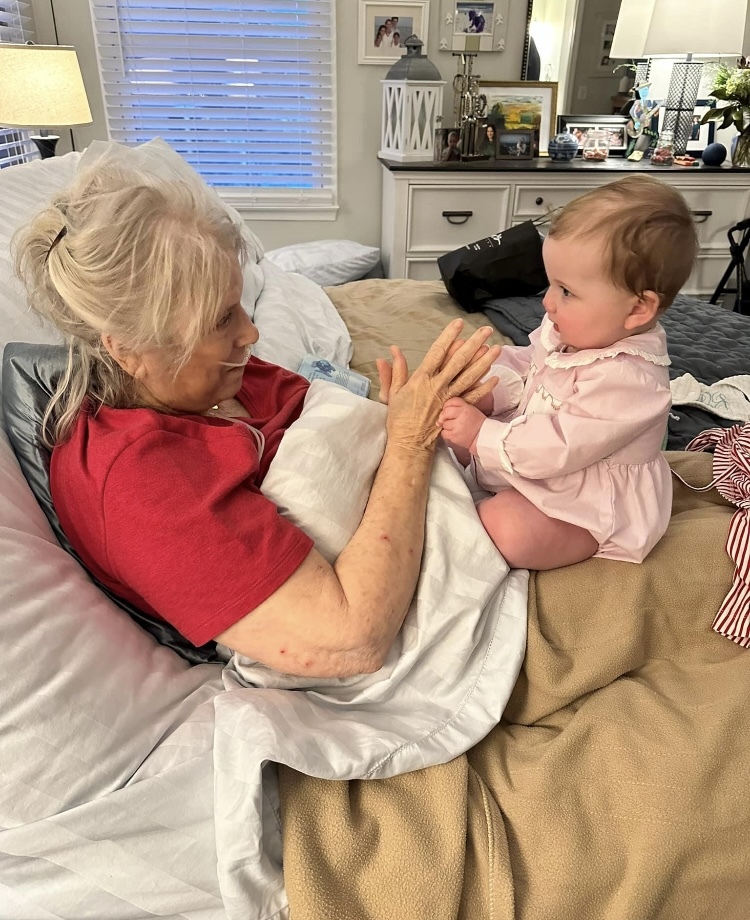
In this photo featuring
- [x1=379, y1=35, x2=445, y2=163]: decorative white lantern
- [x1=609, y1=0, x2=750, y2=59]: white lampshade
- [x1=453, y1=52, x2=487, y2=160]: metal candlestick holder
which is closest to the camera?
[x1=609, y1=0, x2=750, y2=59]: white lampshade

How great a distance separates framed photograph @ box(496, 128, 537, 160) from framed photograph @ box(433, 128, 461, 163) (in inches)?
11.5

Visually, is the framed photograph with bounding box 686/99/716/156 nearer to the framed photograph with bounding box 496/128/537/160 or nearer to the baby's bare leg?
the framed photograph with bounding box 496/128/537/160

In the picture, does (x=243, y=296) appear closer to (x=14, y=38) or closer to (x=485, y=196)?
(x=485, y=196)

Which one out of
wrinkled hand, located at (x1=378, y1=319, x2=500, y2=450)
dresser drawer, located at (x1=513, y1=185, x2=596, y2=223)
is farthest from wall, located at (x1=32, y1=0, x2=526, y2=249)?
wrinkled hand, located at (x1=378, y1=319, x2=500, y2=450)

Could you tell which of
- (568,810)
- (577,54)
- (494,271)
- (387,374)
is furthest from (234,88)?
(568,810)

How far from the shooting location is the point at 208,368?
0.96 meters

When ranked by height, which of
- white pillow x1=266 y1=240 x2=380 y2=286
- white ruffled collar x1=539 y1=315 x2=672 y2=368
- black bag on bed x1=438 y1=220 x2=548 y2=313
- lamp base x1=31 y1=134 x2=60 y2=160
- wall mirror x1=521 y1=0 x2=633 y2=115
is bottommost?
white pillow x1=266 y1=240 x2=380 y2=286

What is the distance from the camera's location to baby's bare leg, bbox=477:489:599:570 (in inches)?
40.5

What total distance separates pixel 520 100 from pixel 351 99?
0.90 m

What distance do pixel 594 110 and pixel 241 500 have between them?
13.0 feet

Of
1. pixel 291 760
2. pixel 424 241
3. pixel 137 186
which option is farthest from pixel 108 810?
pixel 424 241

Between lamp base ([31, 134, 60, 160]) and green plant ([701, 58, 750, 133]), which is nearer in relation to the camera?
lamp base ([31, 134, 60, 160])

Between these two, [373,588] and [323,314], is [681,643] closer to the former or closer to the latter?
[373,588]

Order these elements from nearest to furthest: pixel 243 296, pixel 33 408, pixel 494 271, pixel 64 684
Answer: pixel 64 684
pixel 33 408
pixel 243 296
pixel 494 271
